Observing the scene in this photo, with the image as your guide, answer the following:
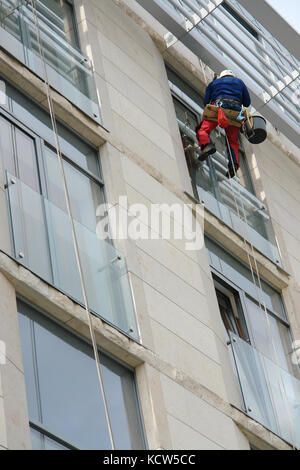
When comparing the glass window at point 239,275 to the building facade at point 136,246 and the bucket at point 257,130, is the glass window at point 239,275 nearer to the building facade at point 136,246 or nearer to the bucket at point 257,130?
the building facade at point 136,246

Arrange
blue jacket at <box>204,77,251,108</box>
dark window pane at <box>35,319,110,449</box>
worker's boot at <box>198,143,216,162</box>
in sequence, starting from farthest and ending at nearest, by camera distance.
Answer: blue jacket at <box>204,77,251,108</box>
worker's boot at <box>198,143,216,162</box>
dark window pane at <box>35,319,110,449</box>

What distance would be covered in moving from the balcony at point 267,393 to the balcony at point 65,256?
2.05 meters

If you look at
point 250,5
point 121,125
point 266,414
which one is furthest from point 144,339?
point 250,5

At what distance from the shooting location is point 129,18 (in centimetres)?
1777

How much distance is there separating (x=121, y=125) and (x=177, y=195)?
3.79 ft

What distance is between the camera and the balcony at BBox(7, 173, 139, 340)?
1226 centimetres

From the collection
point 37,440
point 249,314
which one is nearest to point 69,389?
point 37,440

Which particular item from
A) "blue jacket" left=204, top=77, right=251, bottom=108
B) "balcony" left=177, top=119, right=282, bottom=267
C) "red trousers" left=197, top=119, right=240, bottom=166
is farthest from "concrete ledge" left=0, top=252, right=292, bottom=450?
"blue jacket" left=204, top=77, right=251, bottom=108

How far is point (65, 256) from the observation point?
41.2 feet

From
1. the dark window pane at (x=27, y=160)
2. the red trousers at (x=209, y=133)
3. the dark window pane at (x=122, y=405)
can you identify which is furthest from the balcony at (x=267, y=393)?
the red trousers at (x=209, y=133)

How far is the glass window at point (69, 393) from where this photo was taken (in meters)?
11.1

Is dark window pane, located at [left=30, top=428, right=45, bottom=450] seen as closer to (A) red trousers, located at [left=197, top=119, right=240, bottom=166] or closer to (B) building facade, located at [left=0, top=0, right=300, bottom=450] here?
(B) building facade, located at [left=0, top=0, right=300, bottom=450]

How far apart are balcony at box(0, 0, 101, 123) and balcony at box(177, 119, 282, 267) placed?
2344 millimetres

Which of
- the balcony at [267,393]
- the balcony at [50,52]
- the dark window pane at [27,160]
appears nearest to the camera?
the dark window pane at [27,160]
